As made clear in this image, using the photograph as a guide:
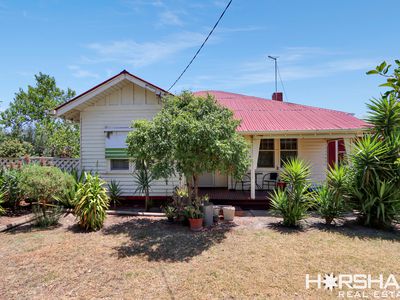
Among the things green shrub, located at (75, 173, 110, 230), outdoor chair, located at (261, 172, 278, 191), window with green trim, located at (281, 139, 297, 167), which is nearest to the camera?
green shrub, located at (75, 173, 110, 230)

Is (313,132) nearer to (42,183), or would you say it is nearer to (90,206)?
(90,206)

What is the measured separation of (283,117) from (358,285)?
7.94m

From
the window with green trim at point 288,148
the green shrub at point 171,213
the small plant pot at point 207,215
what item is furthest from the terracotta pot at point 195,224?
the window with green trim at point 288,148

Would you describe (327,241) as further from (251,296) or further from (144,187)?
(144,187)

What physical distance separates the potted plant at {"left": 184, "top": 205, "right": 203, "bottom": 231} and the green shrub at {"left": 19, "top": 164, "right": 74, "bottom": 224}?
3.75 meters

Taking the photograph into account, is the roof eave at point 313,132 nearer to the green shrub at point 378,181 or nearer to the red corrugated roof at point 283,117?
the red corrugated roof at point 283,117

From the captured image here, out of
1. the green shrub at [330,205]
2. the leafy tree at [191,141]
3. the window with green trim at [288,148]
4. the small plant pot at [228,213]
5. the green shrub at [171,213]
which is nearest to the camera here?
the leafy tree at [191,141]

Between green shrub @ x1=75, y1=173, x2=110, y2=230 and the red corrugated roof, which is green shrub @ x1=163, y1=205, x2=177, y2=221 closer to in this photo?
green shrub @ x1=75, y1=173, x2=110, y2=230

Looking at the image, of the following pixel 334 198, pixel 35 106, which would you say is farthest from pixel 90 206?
pixel 35 106

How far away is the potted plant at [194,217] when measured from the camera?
20.6 feet

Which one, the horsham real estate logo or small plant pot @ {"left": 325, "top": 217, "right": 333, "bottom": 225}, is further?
small plant pot @ {"left": 325, "top": 217, "right": 333, "bottom": 225}

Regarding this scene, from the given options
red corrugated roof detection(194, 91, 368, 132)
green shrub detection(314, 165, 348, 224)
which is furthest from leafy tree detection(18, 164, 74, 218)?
green shrub detection(314, 165, 348, 224)

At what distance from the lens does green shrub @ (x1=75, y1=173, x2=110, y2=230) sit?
6.21 m

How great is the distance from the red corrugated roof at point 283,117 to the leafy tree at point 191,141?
98.4 inches
